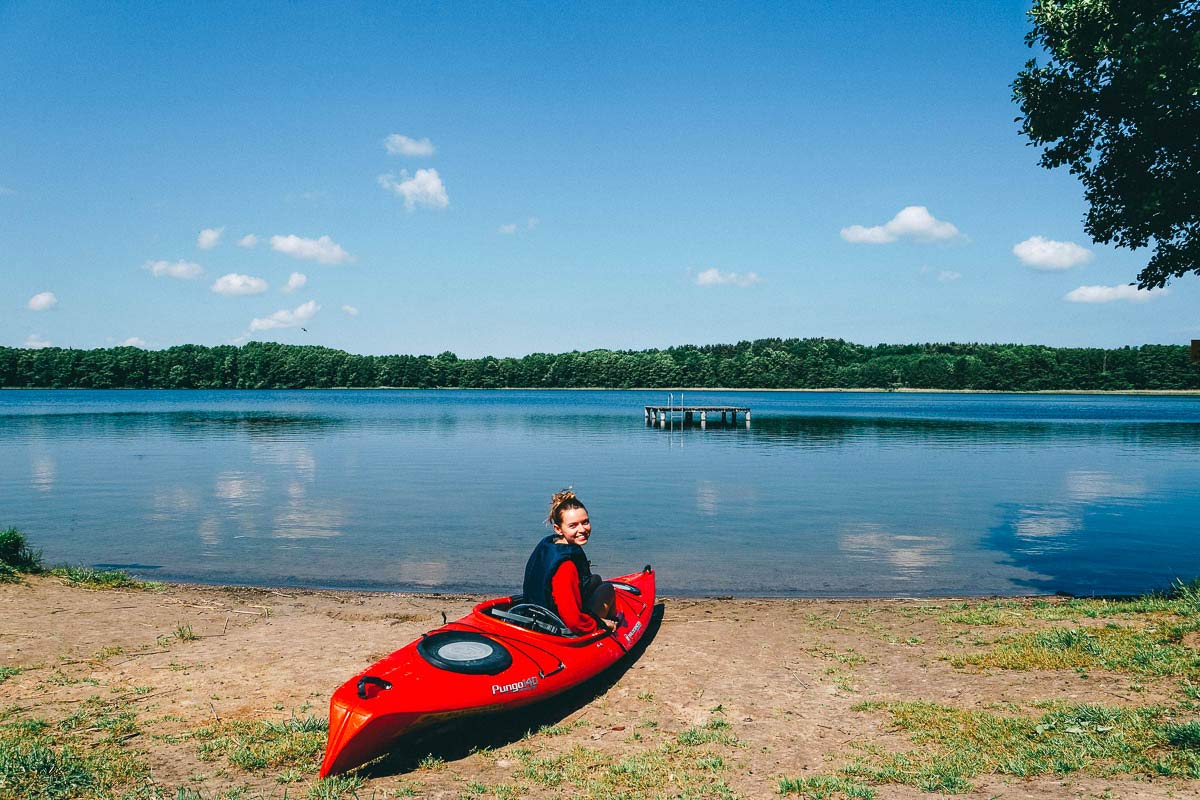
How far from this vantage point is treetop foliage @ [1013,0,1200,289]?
10.7 meters

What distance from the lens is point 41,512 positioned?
23.2m

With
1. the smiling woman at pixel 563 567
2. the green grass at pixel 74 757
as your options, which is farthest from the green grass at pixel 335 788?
the smiling woman at pixel 563 567

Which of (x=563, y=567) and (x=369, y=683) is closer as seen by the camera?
(x=369, y=683)

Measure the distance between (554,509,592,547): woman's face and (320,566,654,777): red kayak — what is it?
0.81 meters

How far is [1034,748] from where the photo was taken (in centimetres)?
632

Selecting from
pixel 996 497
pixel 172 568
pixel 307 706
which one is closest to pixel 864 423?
pixel 996 497

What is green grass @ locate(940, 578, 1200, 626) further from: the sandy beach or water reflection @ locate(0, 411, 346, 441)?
water reflection @ locate(0, 411, 346, 441)

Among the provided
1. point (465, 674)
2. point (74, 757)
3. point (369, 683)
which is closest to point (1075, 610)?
point (465, 674)

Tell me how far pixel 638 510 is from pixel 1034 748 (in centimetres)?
1834

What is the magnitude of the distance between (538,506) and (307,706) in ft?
56.2

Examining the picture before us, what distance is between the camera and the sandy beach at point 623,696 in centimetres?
616

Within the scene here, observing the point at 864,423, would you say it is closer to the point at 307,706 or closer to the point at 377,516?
the point at 377,516

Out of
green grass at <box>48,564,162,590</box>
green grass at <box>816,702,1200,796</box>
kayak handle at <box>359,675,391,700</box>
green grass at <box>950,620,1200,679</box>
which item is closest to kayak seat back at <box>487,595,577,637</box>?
kayak handle at <box>359,675,391,700</box>

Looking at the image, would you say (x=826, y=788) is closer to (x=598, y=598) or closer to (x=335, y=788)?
(x=598, y=598)
